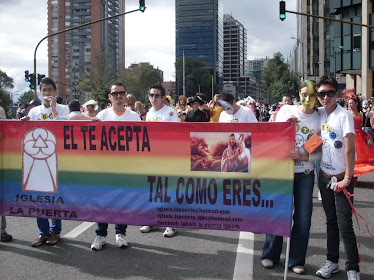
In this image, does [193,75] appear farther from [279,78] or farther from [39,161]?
[39,161]

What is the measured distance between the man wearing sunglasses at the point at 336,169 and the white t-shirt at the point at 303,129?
3.6 inches

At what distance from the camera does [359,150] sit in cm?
906

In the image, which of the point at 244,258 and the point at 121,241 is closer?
the point at 244,258

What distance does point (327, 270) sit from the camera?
4250 mm

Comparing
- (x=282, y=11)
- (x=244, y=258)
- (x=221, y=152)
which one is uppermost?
(x=282, y=11)

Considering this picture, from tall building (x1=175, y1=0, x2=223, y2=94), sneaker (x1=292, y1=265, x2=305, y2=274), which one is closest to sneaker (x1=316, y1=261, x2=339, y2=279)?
sneaker (x1=292, y1=265, x2=305, y2=274)

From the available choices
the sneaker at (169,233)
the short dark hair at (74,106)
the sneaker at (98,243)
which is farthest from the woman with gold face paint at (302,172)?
the short dark hair at (74,106)

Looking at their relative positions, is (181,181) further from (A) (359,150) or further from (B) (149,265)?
(A) (359,150)

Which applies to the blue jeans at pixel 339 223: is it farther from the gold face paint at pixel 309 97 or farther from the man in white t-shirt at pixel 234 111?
the man in white t-shirt at pixel 234 111

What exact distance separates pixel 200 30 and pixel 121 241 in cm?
19193

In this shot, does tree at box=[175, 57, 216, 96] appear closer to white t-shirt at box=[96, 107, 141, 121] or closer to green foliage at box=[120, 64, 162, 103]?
green foliage at box=[120, 64, 162, 103]

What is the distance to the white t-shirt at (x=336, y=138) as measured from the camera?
157 inches

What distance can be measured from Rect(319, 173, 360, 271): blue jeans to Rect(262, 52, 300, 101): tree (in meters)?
70.2

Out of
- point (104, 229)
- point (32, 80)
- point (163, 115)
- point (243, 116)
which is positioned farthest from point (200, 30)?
point (104, 229)
